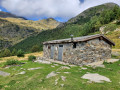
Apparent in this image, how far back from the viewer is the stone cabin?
535 inches

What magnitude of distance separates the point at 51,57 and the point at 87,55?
863cm

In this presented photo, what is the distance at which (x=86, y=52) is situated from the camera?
13.6 meters

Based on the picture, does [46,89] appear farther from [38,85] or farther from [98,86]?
[98,86]

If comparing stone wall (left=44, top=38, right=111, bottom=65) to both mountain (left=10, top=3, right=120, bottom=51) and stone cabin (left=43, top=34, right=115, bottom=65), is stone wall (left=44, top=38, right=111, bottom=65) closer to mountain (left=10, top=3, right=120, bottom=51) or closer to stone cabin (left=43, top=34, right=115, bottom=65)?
stone cabin (left=43, top=34, right=115, bottom=65)

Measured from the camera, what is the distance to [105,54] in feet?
51.6

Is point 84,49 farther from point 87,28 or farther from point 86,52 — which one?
point 87,28

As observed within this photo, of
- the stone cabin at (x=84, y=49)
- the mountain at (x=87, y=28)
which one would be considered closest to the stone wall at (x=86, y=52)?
the stone cabin at (x=84, y=49)

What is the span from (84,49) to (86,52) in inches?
21.3

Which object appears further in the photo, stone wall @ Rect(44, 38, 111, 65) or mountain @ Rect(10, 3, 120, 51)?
mountain @ Rect(10, 3, 120, 51)

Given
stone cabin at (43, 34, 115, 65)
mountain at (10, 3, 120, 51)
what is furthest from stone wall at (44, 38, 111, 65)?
mountain at (10, 3, 120, 51)

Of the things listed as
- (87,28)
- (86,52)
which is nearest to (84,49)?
(86,52)

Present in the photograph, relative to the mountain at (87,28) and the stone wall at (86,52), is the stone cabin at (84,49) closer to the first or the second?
the stone wall at (86,52)

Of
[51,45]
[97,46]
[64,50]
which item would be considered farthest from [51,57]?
[97,46]

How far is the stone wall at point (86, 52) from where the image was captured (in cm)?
1360
